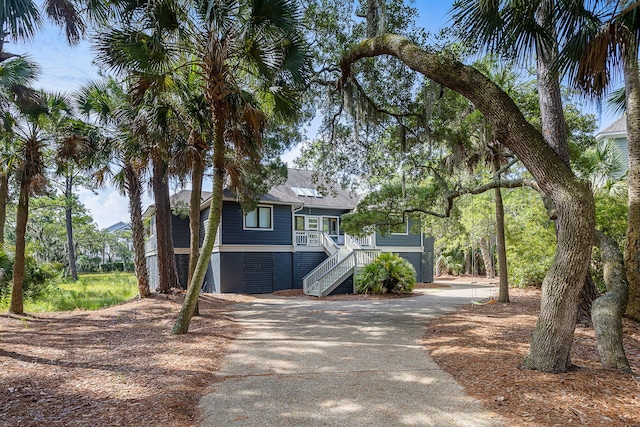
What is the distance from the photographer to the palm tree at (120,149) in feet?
32.3

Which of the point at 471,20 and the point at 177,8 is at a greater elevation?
the point at 177,8

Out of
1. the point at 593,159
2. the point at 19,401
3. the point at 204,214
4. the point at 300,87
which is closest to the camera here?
the point at 19,401

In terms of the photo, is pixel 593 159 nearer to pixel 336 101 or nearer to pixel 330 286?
pixel 336 101

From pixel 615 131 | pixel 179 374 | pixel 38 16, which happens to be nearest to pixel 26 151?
pixel 38 16

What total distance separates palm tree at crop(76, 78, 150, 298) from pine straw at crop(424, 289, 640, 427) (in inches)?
317

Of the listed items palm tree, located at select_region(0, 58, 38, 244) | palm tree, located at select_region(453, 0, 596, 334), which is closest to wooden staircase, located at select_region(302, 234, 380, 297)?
palm tree, located at select_region(0, 58, 38, 244)

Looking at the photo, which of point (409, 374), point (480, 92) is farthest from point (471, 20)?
point (409, 374)

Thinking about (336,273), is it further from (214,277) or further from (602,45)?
(602,45)

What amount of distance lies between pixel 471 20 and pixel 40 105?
9.95 metres

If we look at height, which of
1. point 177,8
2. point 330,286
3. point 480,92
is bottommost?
point 330,286

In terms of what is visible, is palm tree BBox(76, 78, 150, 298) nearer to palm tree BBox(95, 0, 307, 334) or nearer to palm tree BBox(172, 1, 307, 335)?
palm tree BBox(95, 0, 307, 334)

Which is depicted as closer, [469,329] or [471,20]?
[471,20]

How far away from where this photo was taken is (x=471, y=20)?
4.64 m

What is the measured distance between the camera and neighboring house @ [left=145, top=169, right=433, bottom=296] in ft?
59.1
